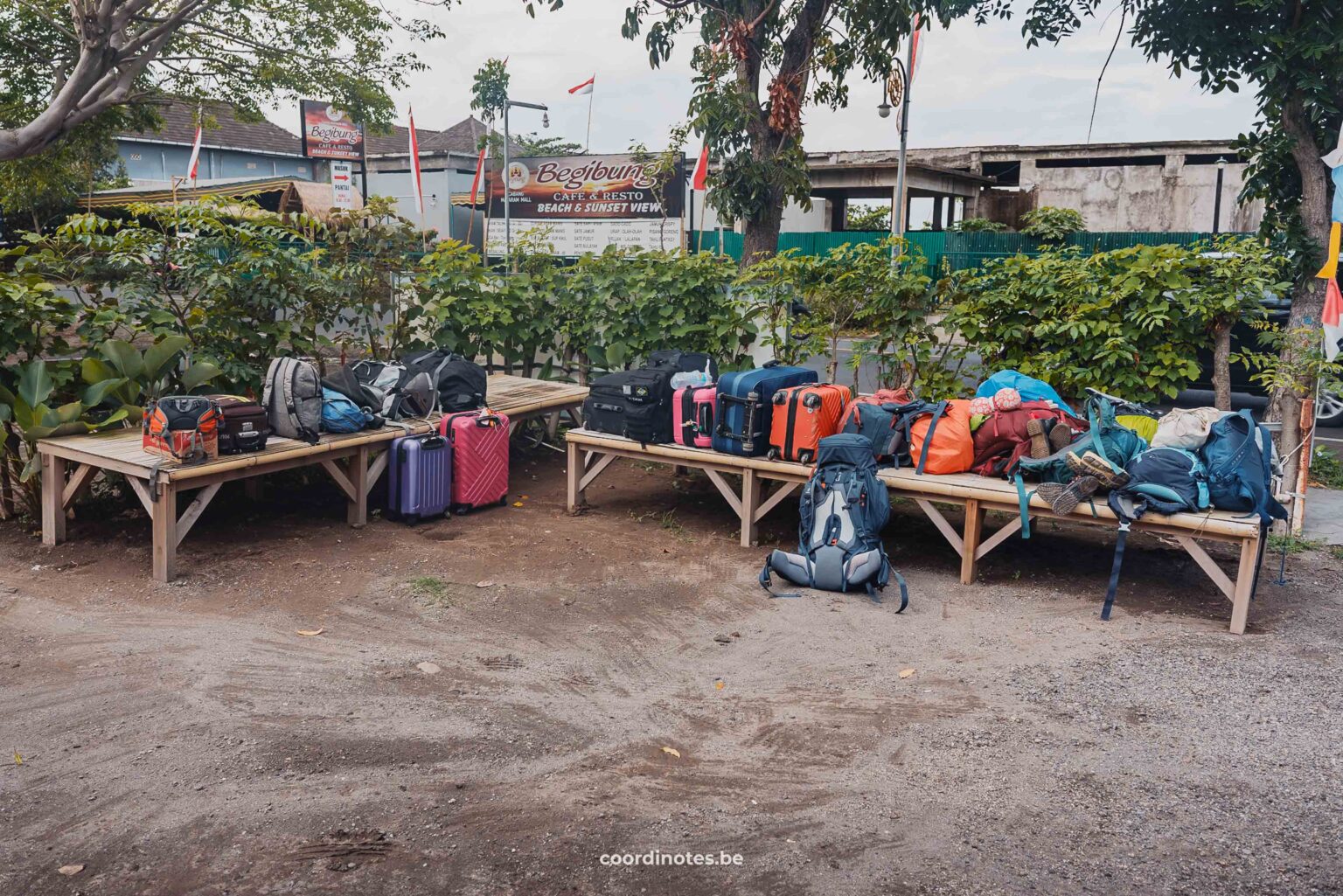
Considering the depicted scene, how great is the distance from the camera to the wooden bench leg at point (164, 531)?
620cm

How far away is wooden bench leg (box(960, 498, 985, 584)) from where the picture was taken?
6.39m

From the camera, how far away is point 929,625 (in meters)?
5.75

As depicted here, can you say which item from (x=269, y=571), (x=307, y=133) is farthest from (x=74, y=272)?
(x=307, y=133)

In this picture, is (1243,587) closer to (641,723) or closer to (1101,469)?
(1101,469)

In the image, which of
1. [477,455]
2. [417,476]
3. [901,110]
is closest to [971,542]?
[477,455]

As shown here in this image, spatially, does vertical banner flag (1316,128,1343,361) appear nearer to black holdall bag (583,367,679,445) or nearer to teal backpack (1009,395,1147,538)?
teal backpack (1009,395,1147,538)

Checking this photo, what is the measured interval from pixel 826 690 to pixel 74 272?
5905mm

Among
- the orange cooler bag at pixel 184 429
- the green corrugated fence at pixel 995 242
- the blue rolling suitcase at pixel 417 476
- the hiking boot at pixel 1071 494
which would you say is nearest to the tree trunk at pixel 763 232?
the blue rolling suitcase at pixel 417 476

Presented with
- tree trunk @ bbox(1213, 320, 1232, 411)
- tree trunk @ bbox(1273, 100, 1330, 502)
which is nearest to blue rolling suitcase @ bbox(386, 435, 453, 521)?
tree trunk @ bbox(1213, 320, 1232, 411)

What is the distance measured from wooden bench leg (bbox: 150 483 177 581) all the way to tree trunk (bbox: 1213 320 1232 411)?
6822mm

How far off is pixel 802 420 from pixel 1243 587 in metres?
2.64

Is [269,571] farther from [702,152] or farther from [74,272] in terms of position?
[702,152]

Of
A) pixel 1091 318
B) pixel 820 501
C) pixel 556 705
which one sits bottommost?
pixel 556 705

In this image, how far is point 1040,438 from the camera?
641 centimetres
